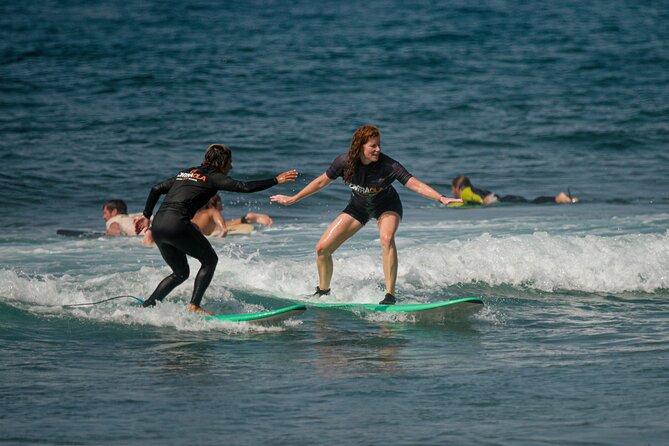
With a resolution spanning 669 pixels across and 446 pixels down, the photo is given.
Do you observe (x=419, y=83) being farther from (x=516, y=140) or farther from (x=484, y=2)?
(x=484, y=2)

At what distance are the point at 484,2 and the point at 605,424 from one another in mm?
49557

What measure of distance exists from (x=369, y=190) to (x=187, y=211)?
6.33 ft

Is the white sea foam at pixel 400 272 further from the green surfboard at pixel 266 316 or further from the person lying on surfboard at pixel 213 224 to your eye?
the green surfboard at pixel 266 316

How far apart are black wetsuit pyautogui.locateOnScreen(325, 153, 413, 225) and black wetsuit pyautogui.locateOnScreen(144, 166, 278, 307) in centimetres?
107

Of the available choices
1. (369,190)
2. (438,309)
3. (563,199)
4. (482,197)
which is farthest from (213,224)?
(563,199)

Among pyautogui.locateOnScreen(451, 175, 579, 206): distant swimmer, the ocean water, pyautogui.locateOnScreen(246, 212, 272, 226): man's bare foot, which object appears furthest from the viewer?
pyautogui.locateOnScreen(451, 175, 579, 206): distant swimmer

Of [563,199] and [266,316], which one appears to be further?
[563,199]

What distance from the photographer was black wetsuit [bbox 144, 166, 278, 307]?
363 inches

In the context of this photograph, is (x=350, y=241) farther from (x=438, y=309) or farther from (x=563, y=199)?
(x=563, y=199)

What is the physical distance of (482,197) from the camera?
826 inches

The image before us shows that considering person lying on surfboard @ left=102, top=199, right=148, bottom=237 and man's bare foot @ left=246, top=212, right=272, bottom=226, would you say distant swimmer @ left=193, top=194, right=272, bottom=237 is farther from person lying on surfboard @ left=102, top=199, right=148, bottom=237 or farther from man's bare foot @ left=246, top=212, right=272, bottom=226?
person lying on surfboard @ left=102, top=199, right=148, bottom=237

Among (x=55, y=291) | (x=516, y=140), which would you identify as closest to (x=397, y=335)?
(x=55, y=291)

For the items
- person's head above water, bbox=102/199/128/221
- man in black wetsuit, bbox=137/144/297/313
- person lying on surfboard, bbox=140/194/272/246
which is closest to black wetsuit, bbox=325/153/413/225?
man in black wetsuit, bbox=137/144/297/313

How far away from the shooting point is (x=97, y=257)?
14.3m
